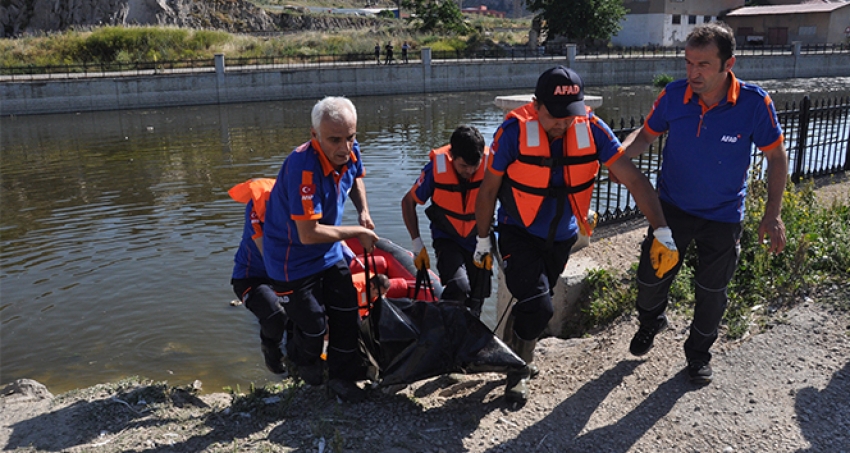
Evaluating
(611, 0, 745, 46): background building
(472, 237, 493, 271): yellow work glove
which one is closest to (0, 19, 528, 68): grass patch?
(611, 0, 745, 46): background building

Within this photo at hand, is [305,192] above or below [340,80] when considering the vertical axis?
above

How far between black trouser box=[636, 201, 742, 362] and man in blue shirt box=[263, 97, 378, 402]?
5.37 ft

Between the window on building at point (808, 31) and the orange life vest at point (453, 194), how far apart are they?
188 feet

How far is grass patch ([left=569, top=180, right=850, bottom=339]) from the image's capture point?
477 centimetres

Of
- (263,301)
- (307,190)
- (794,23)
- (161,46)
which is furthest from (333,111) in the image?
(794,23)

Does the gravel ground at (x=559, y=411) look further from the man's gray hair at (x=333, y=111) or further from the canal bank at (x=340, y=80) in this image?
the canal bank at (x=340, y=80)

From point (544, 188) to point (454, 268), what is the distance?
1.14m

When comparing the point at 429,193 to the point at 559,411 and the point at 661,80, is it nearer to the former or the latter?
the point at 559,411

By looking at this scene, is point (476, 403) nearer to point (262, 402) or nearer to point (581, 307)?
point (262, 402)

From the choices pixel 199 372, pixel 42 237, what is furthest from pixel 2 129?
pixel 199 372

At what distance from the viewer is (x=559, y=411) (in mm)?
3832

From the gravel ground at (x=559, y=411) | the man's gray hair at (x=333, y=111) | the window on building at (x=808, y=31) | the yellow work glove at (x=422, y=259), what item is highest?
the window on building at (x=808, y=31)

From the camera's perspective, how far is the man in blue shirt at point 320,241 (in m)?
3.62

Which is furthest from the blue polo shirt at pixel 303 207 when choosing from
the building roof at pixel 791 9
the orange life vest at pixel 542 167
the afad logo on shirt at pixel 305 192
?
the building roof at pixel 791 9
